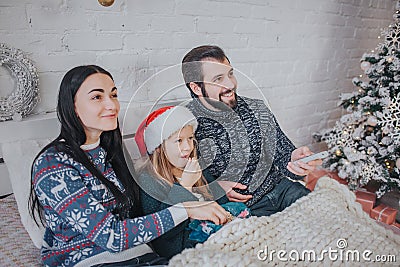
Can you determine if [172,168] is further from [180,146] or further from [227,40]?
[227,40]

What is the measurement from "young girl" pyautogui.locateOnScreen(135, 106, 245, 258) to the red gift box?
1224mm

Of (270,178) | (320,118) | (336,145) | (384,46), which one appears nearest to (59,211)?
(270,178)

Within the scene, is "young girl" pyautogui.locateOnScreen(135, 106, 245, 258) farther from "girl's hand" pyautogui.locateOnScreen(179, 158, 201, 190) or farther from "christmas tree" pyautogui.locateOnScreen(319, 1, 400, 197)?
"christmas tree" pyautogui.locateOnScreen(319, 1, 400, 197)

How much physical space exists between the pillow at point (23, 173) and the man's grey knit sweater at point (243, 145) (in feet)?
1.46

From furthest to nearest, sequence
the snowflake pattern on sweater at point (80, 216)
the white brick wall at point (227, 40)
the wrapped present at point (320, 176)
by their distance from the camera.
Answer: the wrapped present at point (320, 176) → the white brick wall at point (227, 40) → the snowflake pattern on sweater at point (80, 216)

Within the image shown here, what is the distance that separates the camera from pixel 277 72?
186 cm

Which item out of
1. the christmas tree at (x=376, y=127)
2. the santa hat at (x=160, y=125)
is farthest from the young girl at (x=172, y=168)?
the christmas tree at (x=376, y=127)

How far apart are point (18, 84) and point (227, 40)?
2.73 ft

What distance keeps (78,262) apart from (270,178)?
1.85 ft

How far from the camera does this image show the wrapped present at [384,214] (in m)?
1.79

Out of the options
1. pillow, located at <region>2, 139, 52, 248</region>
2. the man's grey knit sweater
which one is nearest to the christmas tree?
the man's grey knit sweater

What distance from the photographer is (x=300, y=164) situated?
43.8 inches

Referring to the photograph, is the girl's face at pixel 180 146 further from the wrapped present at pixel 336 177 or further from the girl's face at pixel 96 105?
the wrapped present at pixel 336 177

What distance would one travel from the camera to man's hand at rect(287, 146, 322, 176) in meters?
1.10
